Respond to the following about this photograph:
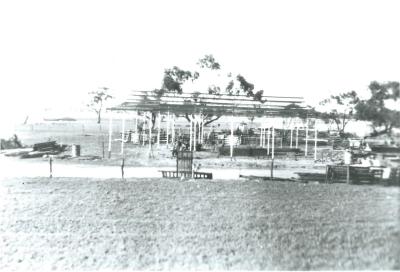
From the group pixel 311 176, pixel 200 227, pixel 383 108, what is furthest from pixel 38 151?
pixel 383 108

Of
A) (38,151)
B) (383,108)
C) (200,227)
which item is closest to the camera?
(383,108)

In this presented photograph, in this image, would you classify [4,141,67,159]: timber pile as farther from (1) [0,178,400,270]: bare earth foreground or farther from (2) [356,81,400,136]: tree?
(2) [356,81,400,136]: tree

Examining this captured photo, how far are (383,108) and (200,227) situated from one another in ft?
13.4

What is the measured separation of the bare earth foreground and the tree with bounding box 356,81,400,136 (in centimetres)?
142

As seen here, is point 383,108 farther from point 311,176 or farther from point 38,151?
point 38,151

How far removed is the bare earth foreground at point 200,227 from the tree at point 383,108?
4.65 feet

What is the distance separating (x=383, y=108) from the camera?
27.5 ft

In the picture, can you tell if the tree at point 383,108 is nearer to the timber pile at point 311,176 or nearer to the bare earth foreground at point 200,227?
the bare earth foreground at point 200,227

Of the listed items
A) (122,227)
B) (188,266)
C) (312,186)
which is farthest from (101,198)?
(312,186)

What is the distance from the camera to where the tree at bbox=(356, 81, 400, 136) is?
7.76 m

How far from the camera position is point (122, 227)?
385 inches

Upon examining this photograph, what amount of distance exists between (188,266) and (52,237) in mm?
3127

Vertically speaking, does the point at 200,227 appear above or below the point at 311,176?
below

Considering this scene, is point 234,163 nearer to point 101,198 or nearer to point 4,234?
point 101,198
